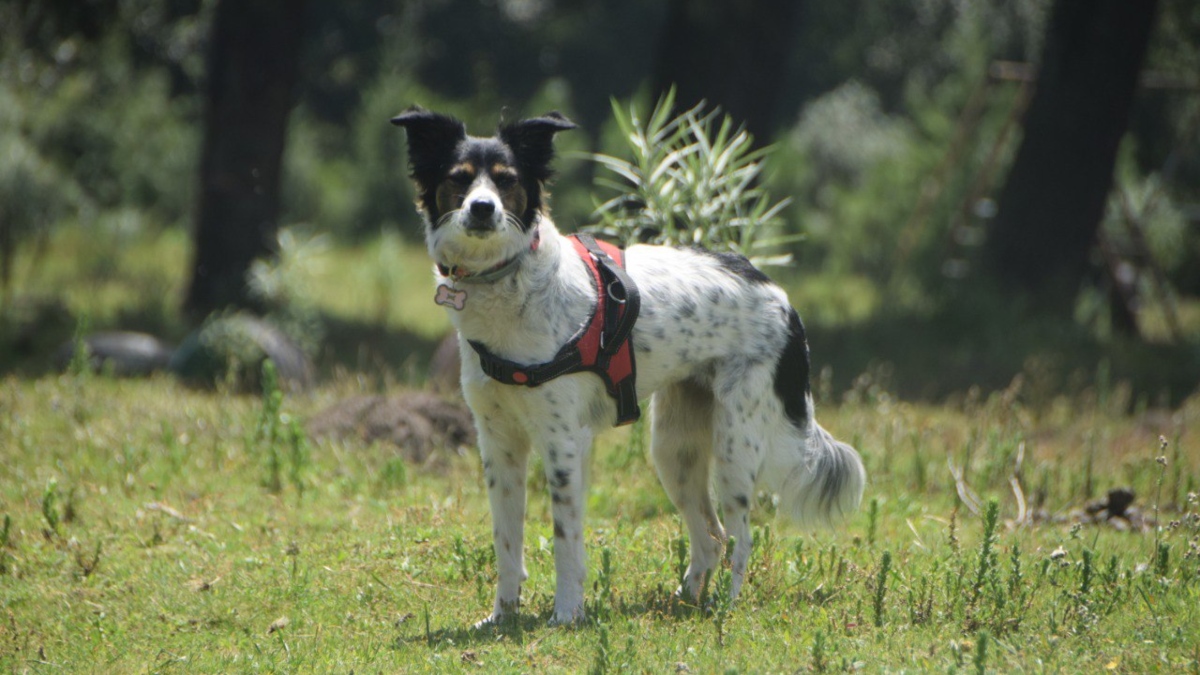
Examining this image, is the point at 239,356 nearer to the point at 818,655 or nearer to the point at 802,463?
the point at 802,463

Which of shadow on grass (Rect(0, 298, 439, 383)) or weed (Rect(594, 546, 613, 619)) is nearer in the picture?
weed (Rect(594, 546, 613, 619))

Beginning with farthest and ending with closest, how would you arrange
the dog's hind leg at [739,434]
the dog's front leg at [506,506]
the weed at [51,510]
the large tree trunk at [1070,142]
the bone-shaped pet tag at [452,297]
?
the large tree trunk at [1070,142] < the weed at [51,510] < the dog's hind leg at [739,434] < the dog's front leg at [506,506] < the bone-shaped pet tag at [452,297]

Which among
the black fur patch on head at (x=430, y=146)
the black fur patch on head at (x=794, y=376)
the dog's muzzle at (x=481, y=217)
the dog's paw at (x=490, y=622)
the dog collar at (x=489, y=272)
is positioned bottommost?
the dog's paw at (x=490, y=622)

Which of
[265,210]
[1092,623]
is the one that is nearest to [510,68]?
[265,210]

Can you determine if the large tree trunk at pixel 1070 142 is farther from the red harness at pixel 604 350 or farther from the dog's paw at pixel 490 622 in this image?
the dog's paw at pixel 490 622

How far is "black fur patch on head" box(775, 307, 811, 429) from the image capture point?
17.5 feet

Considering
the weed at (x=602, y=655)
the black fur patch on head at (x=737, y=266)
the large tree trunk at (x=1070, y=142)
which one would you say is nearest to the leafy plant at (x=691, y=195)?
the black fur patch on head at (x=737, y=266)

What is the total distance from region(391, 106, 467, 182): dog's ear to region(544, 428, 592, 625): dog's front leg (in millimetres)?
1167

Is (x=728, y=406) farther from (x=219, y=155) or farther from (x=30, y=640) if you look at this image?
(x=219, y=155)

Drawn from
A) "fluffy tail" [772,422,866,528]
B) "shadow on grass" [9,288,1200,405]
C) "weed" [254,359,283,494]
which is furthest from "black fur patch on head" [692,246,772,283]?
"shadow on grass" [9,288,1200,405]

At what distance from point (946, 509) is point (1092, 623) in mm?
2376

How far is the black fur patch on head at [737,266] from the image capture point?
546cm

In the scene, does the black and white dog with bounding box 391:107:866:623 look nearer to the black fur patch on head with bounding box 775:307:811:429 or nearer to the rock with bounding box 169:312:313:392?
the black fur patch on head with bounding box 775:307:811:429

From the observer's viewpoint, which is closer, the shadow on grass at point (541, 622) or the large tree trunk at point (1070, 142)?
the shadow on grass at point (541, 622)
